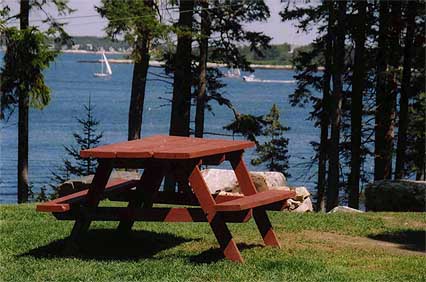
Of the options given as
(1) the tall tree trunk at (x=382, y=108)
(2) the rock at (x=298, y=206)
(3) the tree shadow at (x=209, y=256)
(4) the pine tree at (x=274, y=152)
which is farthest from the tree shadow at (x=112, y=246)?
(4) the pine tree at (x=274, y=152)

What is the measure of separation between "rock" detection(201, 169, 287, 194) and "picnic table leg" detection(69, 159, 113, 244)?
6.20 m

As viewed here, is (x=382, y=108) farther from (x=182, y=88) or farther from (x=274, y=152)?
(x=274, y=152)

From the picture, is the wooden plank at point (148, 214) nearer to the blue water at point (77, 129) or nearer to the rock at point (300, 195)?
the rock at point (300, 195)

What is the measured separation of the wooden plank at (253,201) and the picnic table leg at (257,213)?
0.69 feet

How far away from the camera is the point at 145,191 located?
292 inches

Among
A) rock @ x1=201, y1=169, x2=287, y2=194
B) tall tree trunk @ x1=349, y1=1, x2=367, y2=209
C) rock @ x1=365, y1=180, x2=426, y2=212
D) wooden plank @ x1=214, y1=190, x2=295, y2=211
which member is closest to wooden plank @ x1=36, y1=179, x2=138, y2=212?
wooden plank @ x1=214, y1=190, x2=295, y2=211

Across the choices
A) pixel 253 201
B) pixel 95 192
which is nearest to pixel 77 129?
pixel 95 192

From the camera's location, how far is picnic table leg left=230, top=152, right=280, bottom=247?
7.20 metres

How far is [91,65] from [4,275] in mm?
156439

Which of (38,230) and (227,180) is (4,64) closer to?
(227,180)

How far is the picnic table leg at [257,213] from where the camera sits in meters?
7.20

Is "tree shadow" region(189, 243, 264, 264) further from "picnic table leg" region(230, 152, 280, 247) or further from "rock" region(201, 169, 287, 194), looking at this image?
"rock" region(201, 169, 287, 194)

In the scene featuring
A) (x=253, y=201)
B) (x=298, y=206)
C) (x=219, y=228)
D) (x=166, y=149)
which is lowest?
(x=298, y=206)

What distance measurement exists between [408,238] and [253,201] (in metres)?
2.44
